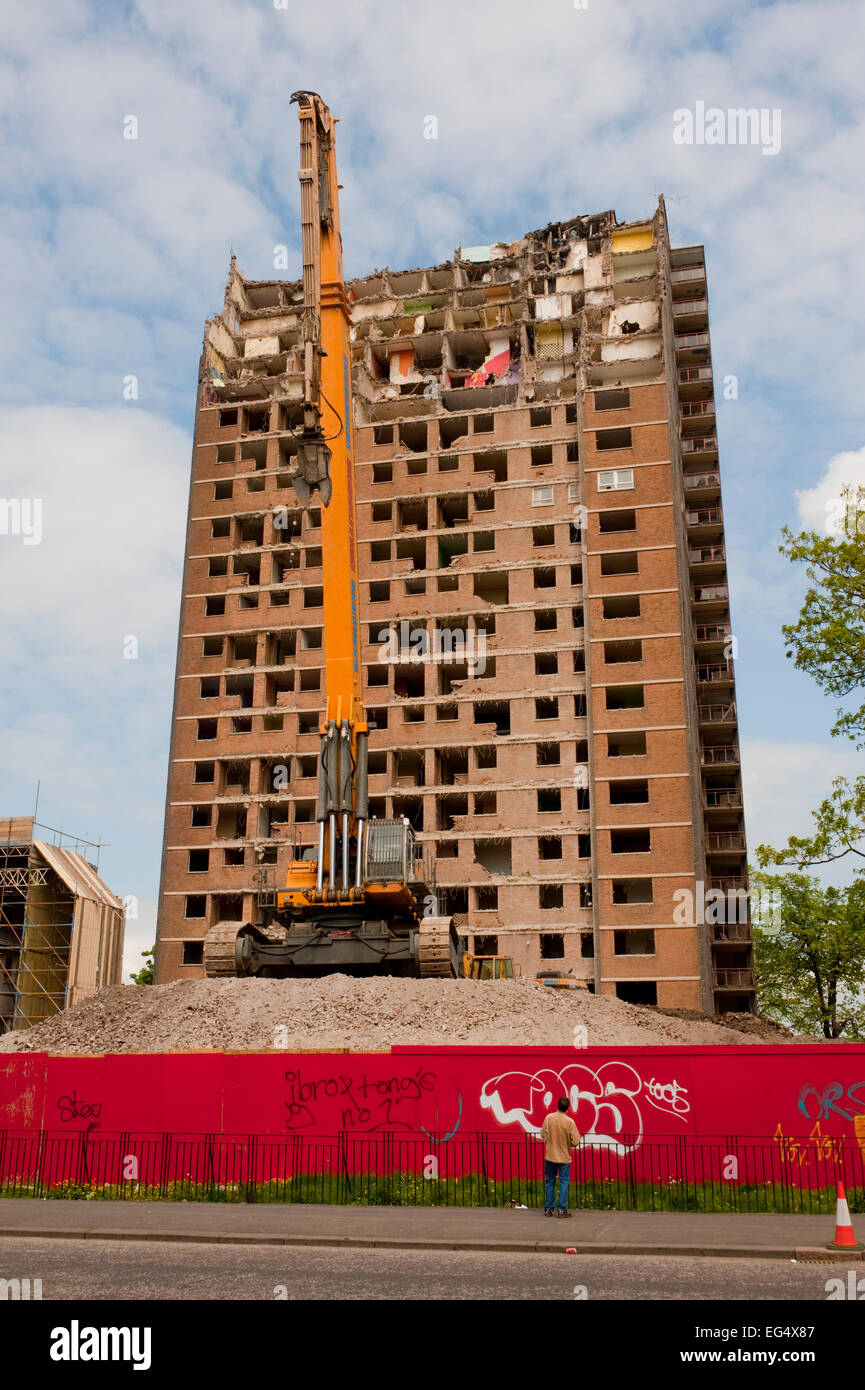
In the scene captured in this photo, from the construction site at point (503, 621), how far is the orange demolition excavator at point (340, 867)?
15.1 meters

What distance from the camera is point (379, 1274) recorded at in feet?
41.2

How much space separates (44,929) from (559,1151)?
4659 centimetres

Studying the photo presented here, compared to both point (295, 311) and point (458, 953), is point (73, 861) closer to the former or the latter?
point (458, 953)

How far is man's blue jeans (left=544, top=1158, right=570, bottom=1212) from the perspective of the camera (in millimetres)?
16625

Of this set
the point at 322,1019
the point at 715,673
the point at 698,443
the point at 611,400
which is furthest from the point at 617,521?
the point at 322,1019

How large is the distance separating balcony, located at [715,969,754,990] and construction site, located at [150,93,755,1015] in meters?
0.18

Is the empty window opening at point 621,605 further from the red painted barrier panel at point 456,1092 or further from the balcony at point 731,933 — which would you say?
the red painted barrier panel at point 456,1092

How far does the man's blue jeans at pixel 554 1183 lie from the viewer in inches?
655

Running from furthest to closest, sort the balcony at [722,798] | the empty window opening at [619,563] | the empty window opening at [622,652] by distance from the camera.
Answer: the balcony at [722,798] → the empty window opening at [619,563] → the empty window opening at [622,652]

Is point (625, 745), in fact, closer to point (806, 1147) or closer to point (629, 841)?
point (629, 841)

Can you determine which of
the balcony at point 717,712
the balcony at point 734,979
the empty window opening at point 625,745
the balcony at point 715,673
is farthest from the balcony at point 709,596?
the balcony at point 734,979

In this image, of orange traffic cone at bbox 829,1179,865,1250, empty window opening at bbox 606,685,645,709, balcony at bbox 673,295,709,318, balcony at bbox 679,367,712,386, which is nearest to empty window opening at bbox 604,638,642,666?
empty window opening at bbox 606,685,645,709

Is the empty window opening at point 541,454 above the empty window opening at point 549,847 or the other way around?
above
